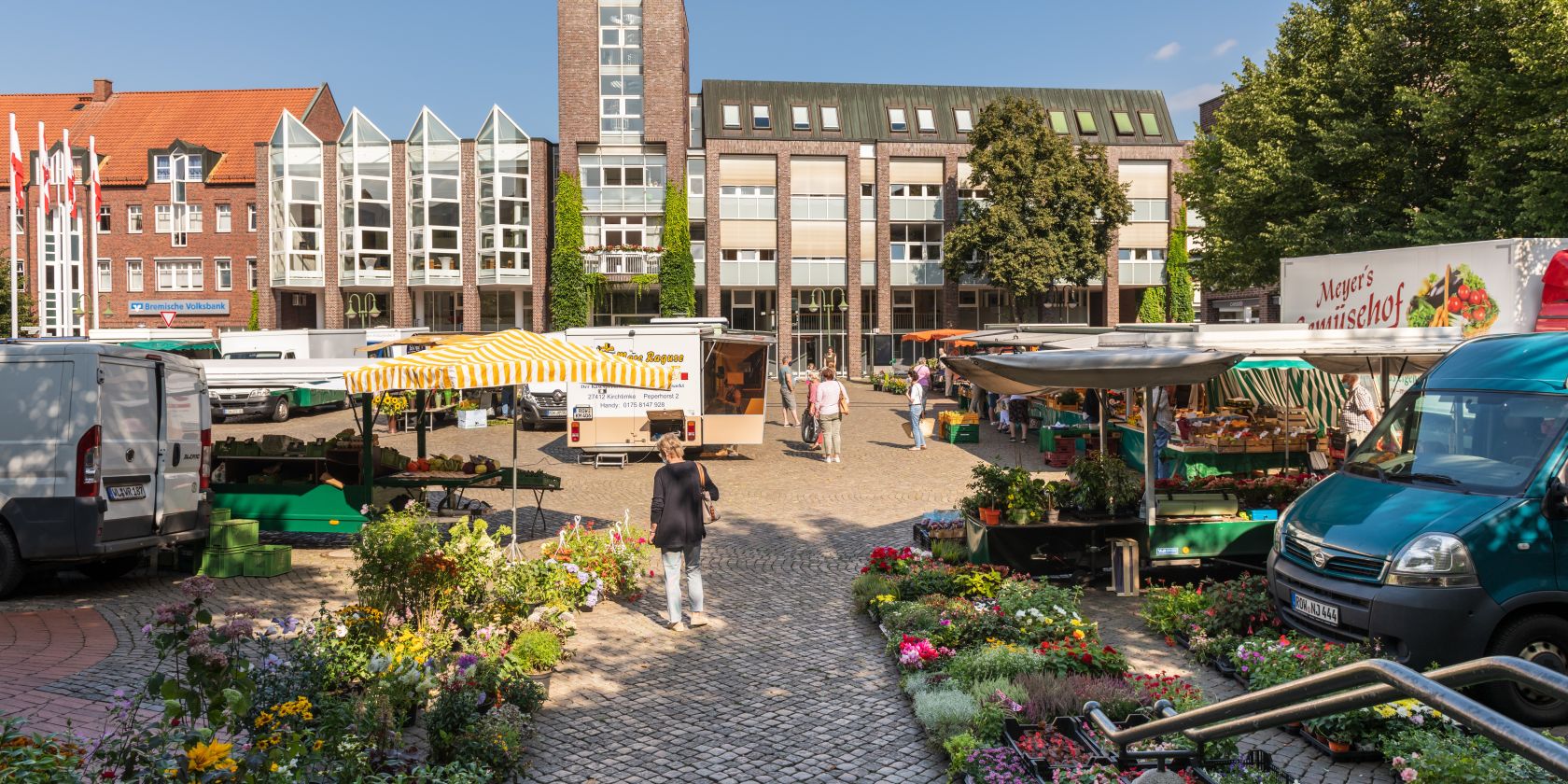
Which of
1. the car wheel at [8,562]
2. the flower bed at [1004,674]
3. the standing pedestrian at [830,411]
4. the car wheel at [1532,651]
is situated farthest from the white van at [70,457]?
the standing pedestrian at [830,411]

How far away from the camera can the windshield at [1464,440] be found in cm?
679

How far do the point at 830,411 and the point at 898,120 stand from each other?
1331 inches

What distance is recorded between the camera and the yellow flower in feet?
11.0

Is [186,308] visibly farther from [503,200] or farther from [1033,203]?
[1033,203]

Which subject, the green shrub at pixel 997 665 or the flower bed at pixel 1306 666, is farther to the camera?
the green shrub at pixel 997 665

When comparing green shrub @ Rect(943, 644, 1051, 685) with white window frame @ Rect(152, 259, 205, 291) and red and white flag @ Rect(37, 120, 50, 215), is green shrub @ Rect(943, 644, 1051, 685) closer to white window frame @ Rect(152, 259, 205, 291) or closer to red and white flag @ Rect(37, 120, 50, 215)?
red and white flag @ Rect(37, 120, 50, 215)

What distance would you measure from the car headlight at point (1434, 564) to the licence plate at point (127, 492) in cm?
1009

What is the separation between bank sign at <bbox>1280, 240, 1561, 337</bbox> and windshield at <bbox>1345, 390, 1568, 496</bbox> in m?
6.26

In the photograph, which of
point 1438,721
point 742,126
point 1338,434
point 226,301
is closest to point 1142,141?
point 742,126

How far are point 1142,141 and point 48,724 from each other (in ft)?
170

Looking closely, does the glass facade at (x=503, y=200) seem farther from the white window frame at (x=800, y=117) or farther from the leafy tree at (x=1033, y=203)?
the leafy tree at (x=1033, y=203)

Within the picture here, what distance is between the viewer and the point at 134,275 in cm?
5259

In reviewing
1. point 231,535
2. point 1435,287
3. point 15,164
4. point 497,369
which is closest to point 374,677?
point 497,369

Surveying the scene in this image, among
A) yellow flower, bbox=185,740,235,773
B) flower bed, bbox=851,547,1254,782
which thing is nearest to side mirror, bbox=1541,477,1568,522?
flower bed, bbox=851,547,1254,782
